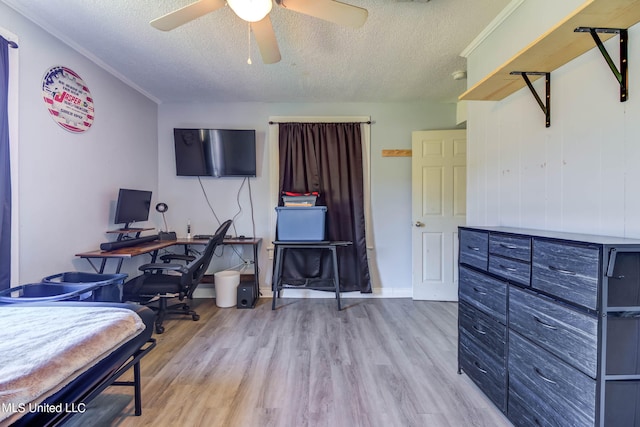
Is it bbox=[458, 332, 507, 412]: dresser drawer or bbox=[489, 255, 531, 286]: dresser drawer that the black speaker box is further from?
bbox=[489, 255, 531, 286]: dresser drawer

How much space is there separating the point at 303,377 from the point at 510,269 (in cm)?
145

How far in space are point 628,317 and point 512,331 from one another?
0.50m

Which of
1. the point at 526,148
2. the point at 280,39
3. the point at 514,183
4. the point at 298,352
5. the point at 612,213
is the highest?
the point at 280,39

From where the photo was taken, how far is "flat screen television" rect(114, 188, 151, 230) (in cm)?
269

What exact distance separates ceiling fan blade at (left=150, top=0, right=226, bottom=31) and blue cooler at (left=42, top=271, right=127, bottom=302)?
172 centimetres

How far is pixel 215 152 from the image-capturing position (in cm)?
343

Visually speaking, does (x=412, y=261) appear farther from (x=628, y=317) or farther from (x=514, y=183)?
(x=628, y=317)

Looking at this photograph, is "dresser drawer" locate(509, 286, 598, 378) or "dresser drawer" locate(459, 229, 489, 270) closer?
"dresser drawer" locate(509, 286, 598, 378)

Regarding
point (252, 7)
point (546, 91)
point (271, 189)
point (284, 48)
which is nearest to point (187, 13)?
point (252, 7)

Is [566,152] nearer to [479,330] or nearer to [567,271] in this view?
[567,271]

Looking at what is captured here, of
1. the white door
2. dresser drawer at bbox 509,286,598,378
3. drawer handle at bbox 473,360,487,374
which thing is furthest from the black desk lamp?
dresser drawer at bbox 509,286,598,378

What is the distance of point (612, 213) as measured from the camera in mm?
1219

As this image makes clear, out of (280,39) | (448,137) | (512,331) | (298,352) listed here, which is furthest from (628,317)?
(448,137)

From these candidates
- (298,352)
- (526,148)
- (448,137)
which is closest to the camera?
(526,148)
